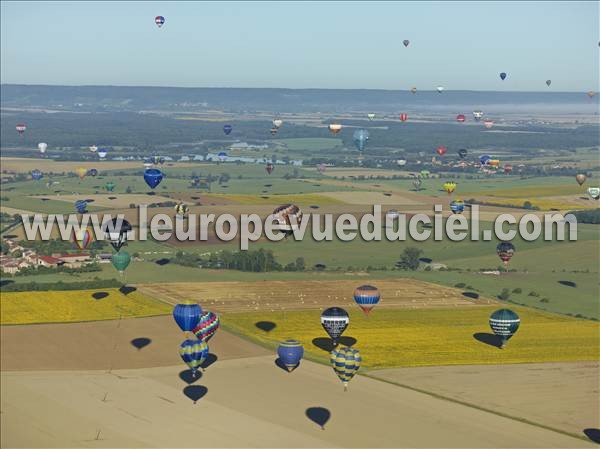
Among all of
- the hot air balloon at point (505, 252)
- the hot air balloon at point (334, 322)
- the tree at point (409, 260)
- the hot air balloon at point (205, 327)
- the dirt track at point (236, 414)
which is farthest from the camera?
the tree at point (409, 260)

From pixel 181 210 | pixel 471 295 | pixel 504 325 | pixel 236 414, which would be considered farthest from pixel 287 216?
pixel 236 414

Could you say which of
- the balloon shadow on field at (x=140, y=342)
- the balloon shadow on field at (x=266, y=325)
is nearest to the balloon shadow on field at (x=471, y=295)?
the balloon shadow on field at (x=266, y=325)

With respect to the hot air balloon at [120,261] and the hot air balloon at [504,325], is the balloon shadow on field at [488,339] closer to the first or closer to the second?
the hot air balloon at [504,325]

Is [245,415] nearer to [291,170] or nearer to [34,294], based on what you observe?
[34,294]

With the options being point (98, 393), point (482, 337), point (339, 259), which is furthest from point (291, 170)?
point (98, 393)

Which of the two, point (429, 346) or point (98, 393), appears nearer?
point (98, 393)

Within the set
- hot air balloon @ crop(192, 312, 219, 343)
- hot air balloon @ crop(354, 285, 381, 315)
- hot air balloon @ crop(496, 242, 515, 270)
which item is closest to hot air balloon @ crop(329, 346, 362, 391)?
hot air balloon @ crop(192, 312, 219, 343)
